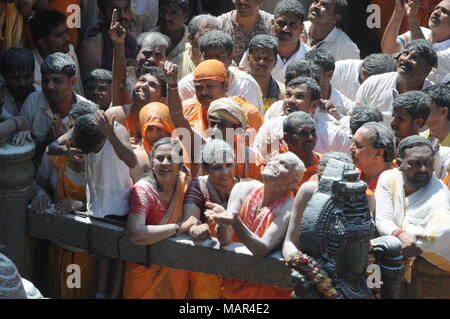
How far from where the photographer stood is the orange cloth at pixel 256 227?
718 centimetres

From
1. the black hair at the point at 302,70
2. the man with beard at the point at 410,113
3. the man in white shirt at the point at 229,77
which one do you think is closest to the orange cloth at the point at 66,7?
the man in white shirt at the point at 229,77

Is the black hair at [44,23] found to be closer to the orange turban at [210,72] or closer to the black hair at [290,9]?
the orange turban at [210,72]

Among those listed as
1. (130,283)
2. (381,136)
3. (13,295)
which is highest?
(381,136)

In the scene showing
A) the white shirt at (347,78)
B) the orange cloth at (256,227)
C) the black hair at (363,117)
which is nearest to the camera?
the orange cloth at (256,227)

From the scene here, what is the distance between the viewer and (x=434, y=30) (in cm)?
1049

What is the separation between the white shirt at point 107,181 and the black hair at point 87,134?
57 millimetres

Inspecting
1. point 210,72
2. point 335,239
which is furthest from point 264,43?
point 335,239

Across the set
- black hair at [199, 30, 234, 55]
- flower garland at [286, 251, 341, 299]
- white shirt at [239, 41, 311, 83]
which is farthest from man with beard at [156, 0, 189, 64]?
flower garland at [286, 251, 341, 299]

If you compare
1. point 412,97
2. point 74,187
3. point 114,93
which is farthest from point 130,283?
point 412,97

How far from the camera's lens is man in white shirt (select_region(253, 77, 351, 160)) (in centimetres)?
843

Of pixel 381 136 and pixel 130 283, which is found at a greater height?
pixel 381 136

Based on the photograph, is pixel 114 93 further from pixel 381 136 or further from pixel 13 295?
pixel 13 295

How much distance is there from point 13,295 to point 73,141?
5.66 ft

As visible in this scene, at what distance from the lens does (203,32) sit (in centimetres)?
1004
